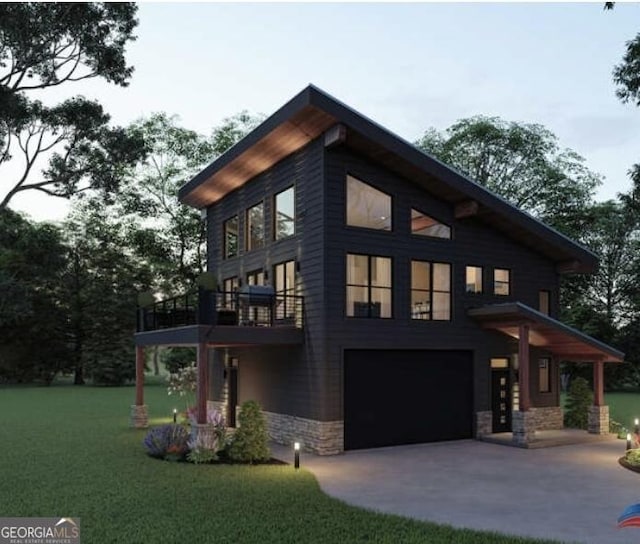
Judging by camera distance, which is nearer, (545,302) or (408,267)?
(408,267)

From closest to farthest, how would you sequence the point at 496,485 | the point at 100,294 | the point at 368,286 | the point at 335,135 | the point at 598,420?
the point at 496,485 → the point at 335,135 → the point at 368,286 → the point at 598,420 → the point at 100,294

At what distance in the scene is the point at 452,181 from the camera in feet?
56.0

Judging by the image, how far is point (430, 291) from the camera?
59.2ft

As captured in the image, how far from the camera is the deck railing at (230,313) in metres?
15.4

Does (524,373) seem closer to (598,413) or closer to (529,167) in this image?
(598,413)

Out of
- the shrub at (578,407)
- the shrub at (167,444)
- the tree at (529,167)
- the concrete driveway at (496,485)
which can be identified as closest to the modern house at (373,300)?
the shrub at (578,407)

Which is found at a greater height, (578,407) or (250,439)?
(250,439)

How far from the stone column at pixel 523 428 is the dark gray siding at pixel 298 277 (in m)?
5.52

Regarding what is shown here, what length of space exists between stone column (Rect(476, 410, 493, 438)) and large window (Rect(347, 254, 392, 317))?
4459mm

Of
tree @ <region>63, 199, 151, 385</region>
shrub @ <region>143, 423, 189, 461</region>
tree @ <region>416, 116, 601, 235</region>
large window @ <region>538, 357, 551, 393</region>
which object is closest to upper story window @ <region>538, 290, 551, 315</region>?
large window @ <region>538, 357, 551, 393</region>

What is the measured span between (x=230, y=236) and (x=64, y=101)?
9.66m

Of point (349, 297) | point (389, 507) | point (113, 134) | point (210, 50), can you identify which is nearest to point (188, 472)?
point (389, 507)

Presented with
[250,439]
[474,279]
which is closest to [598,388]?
[474,279]

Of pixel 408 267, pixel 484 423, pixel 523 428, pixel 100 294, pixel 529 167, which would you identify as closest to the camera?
pixel 523 428
